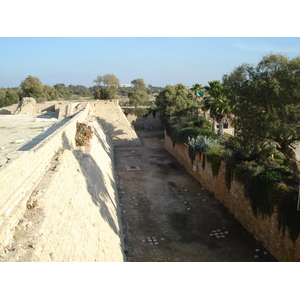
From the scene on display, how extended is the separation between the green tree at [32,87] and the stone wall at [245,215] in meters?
33.9

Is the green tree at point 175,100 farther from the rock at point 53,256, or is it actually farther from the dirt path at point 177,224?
the rock at point 53,256

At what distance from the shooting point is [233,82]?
904cm

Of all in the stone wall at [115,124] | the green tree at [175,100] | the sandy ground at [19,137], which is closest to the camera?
the sandy ground at [19,137]

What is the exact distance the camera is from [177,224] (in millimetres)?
10289

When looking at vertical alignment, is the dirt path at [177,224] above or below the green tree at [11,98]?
below

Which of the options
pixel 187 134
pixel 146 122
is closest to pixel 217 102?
pixel 187 134

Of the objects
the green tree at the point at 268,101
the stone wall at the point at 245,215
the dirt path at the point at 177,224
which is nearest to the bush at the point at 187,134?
the stone wall at the point at 245,215

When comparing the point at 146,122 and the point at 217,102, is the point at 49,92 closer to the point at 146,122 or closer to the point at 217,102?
the point at 146,122

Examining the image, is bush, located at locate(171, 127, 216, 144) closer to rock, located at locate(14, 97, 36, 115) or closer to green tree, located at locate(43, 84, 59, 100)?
rock, located at locate(14, 97, 36, 115)

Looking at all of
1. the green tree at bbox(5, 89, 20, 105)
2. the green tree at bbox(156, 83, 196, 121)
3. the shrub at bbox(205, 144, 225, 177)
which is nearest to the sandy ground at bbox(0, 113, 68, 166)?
the shrub at bbox(205, 144, 225, 177)

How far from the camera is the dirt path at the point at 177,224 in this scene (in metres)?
8.34

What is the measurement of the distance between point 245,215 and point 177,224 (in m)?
2.56

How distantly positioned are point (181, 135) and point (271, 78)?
11.7 m

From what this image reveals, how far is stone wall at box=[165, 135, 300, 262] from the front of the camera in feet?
25.0
